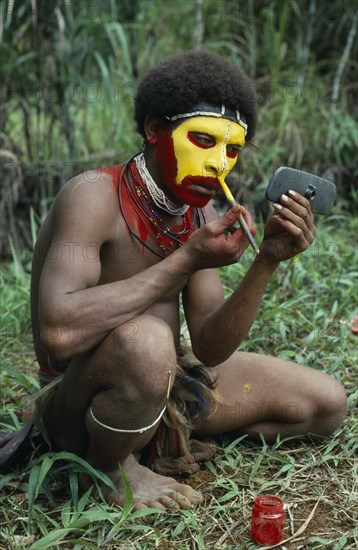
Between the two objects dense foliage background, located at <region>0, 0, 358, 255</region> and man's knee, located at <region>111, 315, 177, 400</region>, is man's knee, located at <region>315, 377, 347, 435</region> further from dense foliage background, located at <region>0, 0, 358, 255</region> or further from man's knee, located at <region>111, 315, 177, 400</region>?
dense foliage background, located at <region>0, 0, 358, 255</region>

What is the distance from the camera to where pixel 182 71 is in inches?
90.6

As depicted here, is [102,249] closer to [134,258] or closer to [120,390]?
[134,258]

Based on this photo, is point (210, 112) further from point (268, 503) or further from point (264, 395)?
point (268, 503)

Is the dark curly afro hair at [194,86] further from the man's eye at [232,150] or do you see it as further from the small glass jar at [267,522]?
the small glass jar at [267,522]

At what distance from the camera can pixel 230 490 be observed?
2.33m

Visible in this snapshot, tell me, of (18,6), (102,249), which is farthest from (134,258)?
(18,6)

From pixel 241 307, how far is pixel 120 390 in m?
0.46

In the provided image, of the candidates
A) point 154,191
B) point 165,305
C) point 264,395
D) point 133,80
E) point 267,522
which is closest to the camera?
point 267,522

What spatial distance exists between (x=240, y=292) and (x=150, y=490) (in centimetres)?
63

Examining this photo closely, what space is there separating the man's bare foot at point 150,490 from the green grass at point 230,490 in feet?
0.10

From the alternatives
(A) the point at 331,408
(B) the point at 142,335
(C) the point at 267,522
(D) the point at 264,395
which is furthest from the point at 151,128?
(C) the point at 267,522

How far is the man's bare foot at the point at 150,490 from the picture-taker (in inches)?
87.0

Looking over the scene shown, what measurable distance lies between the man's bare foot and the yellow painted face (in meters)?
0.87

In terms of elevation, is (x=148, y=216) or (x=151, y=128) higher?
(x=151, y=128)
